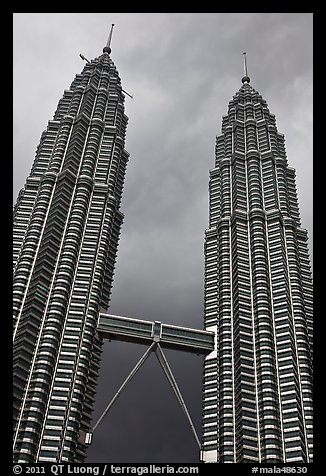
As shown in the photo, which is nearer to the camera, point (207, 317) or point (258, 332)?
point (258, 332)

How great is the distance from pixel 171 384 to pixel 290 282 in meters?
47.6

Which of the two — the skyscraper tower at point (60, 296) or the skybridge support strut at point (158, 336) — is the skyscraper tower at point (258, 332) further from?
the skyscraper tower at point (60, 296)

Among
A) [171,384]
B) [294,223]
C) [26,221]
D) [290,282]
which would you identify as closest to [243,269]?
[290,282]

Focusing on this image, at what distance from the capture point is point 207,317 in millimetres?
167875

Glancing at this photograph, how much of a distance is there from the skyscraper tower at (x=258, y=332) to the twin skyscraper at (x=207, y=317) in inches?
13.2

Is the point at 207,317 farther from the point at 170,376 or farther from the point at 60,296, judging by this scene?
the point at 60,296

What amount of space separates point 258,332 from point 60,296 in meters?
57.1

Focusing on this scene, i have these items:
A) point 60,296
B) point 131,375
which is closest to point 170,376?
point 131,375

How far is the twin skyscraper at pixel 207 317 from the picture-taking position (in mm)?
126562

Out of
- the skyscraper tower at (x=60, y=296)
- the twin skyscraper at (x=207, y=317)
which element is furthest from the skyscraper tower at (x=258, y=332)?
the skyscraper tower at (x=60, y=296)
